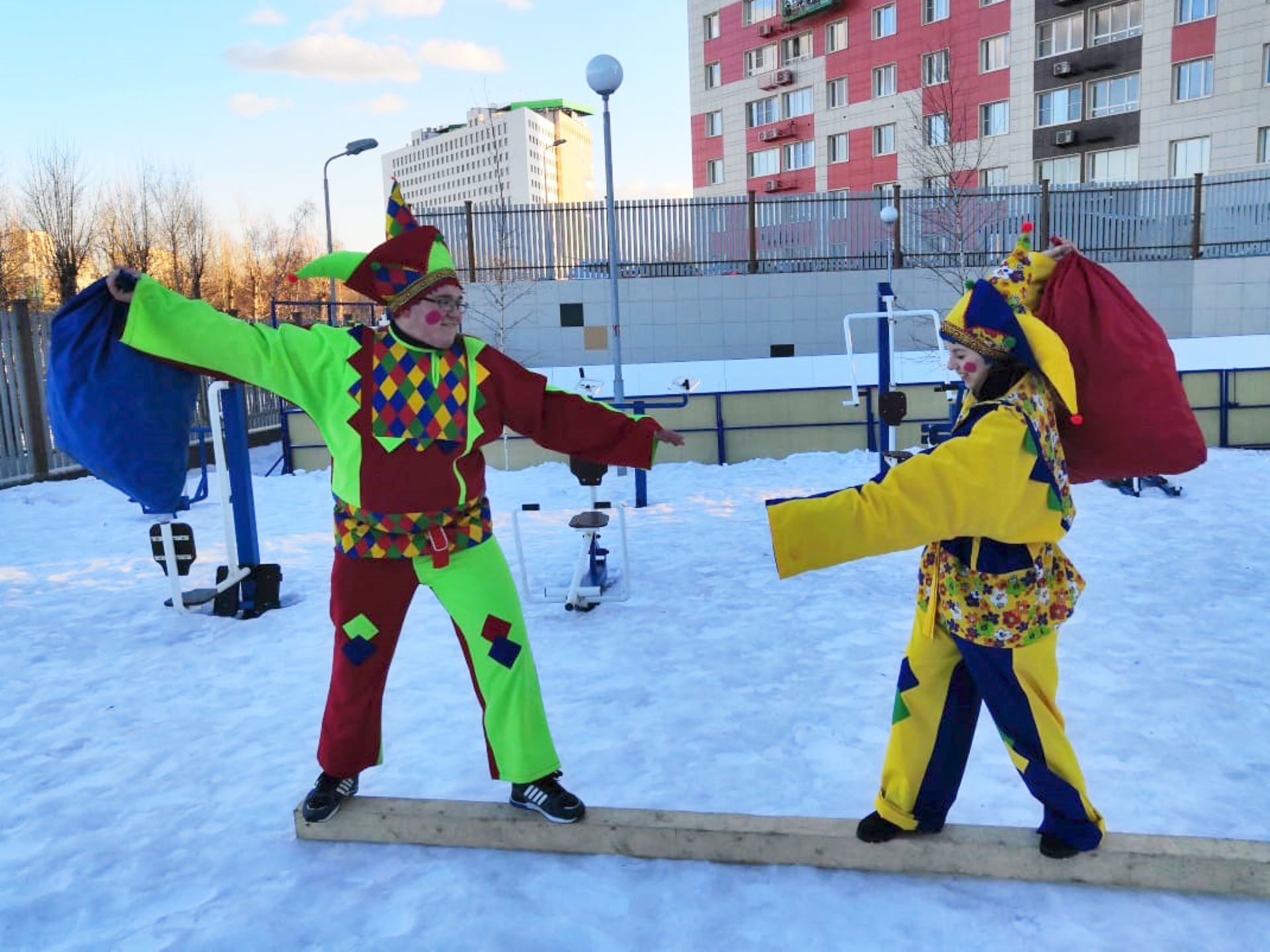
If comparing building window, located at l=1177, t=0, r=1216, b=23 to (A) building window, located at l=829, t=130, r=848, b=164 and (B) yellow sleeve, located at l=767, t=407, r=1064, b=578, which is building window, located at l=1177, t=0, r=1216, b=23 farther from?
(B) yellow sleeve, located at l=767, t=407, r=1064, b=578

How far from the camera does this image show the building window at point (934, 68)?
1133 inches

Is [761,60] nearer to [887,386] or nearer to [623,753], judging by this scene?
[887,386]

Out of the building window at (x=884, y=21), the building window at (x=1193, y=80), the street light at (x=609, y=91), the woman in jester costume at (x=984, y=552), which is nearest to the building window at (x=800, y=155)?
the building window at (x=884, y=21)

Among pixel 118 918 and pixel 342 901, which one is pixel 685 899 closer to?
pixel 342 901

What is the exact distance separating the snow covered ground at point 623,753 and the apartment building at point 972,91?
52.6 ft

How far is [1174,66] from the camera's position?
2467cm

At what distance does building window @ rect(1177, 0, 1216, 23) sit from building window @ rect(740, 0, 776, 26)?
14.4 meters

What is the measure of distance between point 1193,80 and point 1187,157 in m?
2.00

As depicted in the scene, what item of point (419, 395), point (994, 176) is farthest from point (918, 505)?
point (994, 176)

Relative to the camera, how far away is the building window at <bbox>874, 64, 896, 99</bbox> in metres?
31.0

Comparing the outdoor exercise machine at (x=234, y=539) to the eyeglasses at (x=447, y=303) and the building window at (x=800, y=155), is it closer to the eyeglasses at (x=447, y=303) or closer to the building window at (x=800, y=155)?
the eyeglasses at (x=447, y=303)

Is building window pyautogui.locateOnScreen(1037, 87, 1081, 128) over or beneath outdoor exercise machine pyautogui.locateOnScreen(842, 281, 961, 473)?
over

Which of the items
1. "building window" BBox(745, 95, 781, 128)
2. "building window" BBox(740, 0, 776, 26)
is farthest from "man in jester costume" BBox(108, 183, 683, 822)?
"building window" BBox(740, 0, 776, 26)

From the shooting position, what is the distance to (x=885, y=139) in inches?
1235
